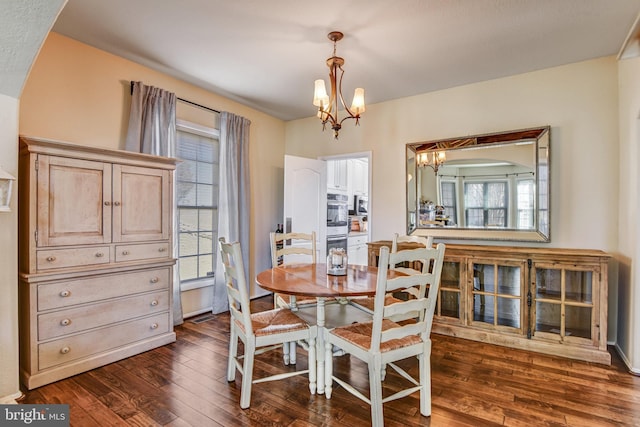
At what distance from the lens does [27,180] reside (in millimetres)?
2225

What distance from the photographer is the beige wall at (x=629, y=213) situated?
249 cm

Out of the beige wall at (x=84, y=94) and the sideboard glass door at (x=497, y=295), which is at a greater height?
the beige wall at (x=84, y=94)

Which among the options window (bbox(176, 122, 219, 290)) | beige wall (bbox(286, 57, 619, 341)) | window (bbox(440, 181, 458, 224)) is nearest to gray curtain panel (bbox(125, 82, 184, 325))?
window (bbox(176, 122, 219, 290))

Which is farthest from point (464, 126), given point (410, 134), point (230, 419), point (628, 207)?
point (230, 419)

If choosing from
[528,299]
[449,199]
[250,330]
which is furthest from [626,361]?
[250,330]

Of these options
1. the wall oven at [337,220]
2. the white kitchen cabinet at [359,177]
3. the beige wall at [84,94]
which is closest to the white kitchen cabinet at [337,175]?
the wall oven at [337,220]

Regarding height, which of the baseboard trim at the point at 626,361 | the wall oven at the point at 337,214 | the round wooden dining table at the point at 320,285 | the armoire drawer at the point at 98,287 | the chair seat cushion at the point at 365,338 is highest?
the wall oven at the point at 337,214

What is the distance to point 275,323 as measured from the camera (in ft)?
7.31

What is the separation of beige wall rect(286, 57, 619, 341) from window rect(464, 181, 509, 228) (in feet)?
1.44

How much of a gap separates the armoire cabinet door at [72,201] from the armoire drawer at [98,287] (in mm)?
299

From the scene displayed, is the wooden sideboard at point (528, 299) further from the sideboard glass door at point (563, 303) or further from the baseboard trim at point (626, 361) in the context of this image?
the baseboard trim at point (626, 361)

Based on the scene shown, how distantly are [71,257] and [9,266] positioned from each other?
14.2 inches

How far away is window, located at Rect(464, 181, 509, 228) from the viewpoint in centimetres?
344

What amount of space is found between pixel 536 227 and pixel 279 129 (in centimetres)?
365
